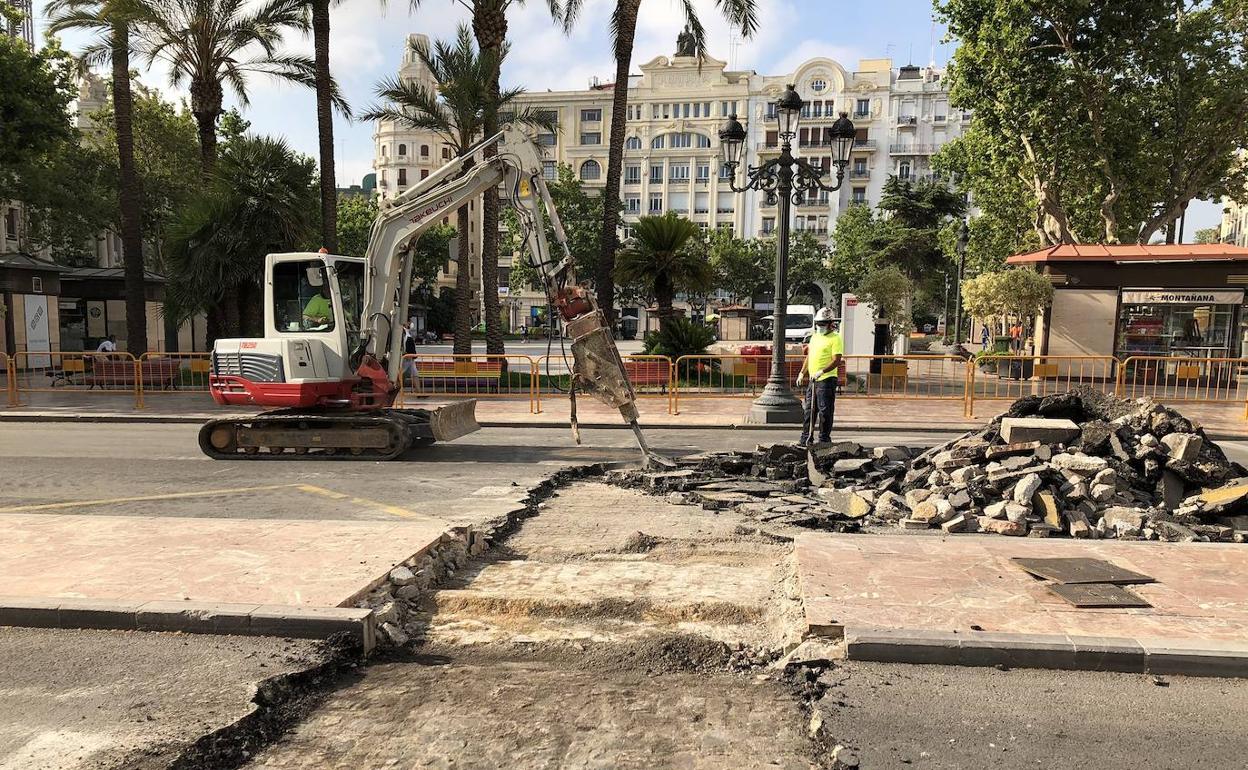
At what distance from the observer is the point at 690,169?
83.1m

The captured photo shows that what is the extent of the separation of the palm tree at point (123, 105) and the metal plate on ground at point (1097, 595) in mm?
23474

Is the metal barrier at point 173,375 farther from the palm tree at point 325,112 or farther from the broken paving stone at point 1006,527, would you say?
the broken paving stone at point 1006,527

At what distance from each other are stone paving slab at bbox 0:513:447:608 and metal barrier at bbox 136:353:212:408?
1351 centimetres

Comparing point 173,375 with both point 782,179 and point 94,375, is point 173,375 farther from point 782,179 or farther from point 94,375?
point 782,179

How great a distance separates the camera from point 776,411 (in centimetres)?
1521

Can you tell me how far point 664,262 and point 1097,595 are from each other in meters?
18.2

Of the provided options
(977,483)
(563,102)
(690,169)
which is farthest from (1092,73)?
(563,102)

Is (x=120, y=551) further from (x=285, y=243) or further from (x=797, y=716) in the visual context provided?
(x=285, y=243)

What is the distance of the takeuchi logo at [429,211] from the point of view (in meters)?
10.9

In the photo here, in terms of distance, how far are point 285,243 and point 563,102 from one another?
227 feet

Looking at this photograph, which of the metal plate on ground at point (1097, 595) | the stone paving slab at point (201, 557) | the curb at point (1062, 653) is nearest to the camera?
the curb at point (1062, 653)

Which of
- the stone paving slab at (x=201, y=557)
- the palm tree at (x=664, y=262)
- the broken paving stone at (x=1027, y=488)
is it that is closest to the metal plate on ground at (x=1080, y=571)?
the broken paving stone at (x=1027, y=488)

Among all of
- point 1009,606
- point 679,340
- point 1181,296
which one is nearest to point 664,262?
point 679,340

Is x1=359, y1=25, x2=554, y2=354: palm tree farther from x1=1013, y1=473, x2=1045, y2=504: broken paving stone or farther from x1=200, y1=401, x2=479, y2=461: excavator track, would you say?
x1=1013, y1=473, x2=1045, y2=504: broken paving stone
